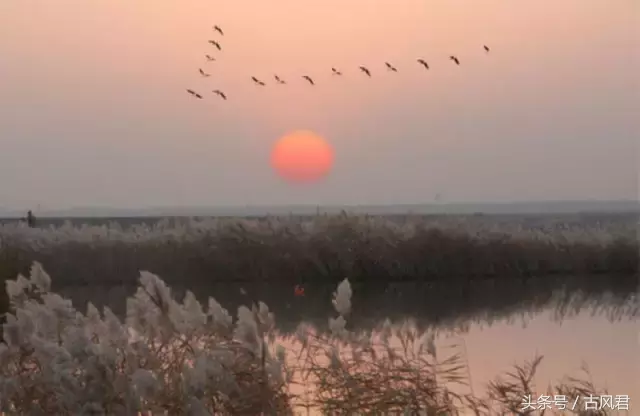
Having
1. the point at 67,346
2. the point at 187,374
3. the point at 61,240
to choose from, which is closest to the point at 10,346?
the point at 67,346

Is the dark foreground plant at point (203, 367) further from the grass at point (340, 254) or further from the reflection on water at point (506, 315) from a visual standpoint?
the grass at point (340, 254)

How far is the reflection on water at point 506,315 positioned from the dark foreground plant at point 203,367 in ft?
1.15

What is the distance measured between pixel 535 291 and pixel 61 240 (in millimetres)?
3361

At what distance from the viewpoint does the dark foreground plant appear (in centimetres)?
148

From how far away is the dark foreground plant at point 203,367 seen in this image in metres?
1.48

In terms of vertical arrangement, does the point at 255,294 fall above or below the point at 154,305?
below

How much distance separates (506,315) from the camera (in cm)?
347

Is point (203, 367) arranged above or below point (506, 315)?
above

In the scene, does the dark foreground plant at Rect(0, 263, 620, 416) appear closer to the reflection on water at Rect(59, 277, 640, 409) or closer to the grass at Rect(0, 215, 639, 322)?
the reflection on water at Rect(59, 277, 640, 409)

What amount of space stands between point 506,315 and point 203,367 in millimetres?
2348

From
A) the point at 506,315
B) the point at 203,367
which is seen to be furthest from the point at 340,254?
the point at 203,367

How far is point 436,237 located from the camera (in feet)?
16.1

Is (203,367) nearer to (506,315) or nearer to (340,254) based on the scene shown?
(506,315)

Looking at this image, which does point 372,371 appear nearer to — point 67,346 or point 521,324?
point 67,346
